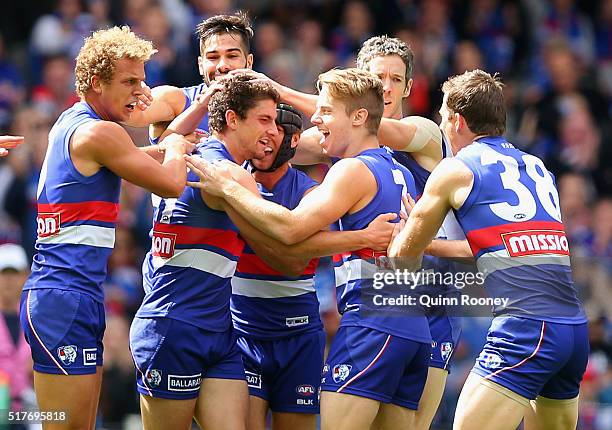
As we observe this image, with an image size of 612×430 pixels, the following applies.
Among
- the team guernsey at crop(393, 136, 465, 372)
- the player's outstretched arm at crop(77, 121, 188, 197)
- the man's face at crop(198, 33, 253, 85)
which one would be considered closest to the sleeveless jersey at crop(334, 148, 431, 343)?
the team guernsey at crop(393, 136, 465, 372)

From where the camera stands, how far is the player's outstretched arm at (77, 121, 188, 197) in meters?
6.82

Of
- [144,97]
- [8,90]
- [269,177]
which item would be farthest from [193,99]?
[8,90]

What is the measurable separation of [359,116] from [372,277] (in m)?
1.03

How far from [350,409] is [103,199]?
2011 mm

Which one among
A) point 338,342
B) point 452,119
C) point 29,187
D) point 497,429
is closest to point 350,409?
point 338,342

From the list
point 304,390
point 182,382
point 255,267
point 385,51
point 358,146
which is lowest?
point 304,390

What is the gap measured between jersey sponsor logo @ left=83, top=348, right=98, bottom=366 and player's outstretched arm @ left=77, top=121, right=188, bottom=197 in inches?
41.8

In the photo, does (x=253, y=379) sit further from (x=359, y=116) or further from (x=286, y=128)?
(x=359, y=116)

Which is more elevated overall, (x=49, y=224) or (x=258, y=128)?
(x=258, y=128)

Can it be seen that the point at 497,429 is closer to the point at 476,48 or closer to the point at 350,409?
the point at 350,409

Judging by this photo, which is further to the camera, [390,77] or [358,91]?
[390,77]

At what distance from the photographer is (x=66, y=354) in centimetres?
688

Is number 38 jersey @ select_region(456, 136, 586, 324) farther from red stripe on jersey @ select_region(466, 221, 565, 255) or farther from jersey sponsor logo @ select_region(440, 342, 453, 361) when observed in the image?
jersey sponsor logo @ select_region(440, 342, 453, 361)

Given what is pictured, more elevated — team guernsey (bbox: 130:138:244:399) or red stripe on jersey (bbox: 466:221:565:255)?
red stripe on jersey (bbox: 466:221:565:255)
